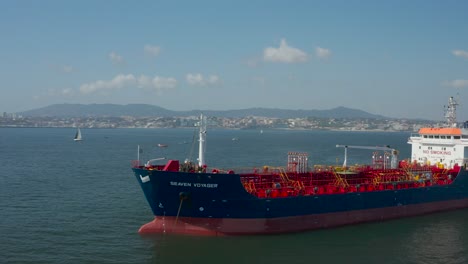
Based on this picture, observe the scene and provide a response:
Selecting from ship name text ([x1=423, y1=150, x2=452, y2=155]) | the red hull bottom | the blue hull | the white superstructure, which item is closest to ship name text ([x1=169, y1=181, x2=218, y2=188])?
the blue hull

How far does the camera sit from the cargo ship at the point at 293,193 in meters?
24.7

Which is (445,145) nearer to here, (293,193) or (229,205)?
(293,193)

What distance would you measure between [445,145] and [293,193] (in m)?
18.2

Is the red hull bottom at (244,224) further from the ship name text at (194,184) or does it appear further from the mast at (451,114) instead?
the mast at (451,114)

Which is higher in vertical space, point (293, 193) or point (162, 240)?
point (293, 193)

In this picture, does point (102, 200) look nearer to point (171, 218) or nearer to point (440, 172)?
point (171, 218)

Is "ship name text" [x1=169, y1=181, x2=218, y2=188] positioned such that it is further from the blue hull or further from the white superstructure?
the white superstructure

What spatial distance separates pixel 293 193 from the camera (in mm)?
27719

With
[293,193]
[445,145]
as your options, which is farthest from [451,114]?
[293,193]

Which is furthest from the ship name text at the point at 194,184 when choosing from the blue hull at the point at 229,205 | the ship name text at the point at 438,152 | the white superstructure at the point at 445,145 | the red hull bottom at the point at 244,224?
the ship name text at the point at 438,152

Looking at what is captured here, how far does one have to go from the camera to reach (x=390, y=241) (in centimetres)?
2630

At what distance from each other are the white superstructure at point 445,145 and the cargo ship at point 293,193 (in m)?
0.09

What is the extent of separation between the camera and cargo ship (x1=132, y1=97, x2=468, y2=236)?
2469cm

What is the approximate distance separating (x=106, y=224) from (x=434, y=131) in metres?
27.6
